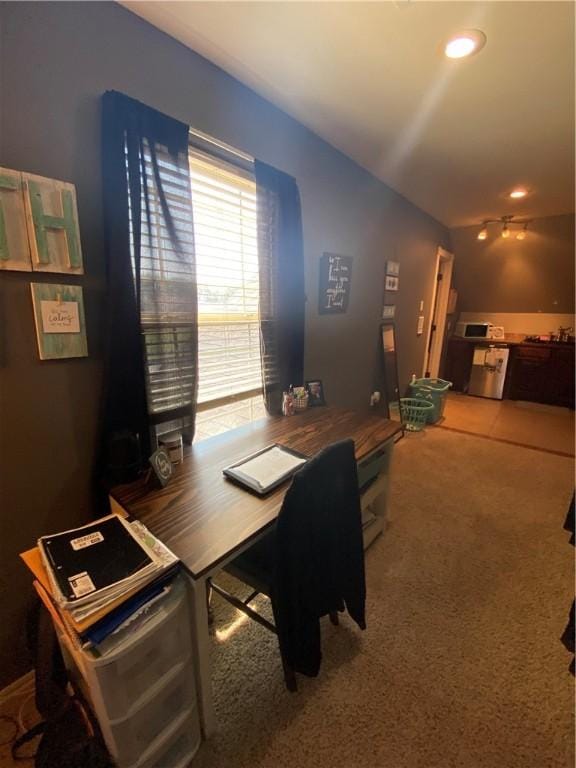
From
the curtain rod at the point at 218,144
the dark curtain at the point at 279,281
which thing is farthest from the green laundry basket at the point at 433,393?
the curtain rod at the point at 218,144

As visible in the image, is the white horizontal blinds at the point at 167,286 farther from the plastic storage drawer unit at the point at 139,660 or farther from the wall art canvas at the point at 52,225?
the plastic storage drawer unit at the point at 139,660

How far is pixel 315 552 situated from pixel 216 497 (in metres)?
0.41

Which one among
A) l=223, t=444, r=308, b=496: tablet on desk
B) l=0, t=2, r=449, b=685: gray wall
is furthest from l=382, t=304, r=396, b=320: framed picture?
l=223, t=444, r=308, b=496: tablet on desk

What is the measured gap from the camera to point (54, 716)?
0.98 metres

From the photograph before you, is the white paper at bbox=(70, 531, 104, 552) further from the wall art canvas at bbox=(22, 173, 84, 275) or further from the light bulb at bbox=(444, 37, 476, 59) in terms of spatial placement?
the light bulb at bbox=(444, 37, 476, 59)

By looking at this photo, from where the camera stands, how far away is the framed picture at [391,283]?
10.3ft

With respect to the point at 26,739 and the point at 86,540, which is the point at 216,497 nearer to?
the point at 86,540

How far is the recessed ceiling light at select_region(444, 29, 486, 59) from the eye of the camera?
1253mm

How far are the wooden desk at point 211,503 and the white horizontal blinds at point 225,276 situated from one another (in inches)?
13.5

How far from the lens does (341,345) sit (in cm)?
270

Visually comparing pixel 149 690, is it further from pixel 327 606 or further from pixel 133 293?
pixel 133 293

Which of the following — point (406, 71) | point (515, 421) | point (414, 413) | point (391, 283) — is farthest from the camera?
point (515, 421)

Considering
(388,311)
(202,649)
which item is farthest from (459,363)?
(202,649)

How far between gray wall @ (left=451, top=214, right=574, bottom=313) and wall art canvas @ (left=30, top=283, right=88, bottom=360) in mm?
5036
